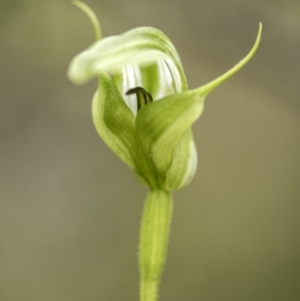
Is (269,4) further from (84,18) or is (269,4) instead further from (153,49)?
(153,49)

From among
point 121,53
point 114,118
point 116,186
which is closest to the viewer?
point 121,53

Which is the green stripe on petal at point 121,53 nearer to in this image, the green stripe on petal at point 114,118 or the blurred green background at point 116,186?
the green stripe on petal at point 114,118

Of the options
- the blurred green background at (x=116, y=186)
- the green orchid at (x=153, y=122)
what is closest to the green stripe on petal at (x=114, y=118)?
the green orchid at (x=153, y=122)

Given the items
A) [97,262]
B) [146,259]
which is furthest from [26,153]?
[146,259]

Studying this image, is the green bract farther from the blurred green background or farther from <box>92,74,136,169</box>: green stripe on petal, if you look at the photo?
the blurred green background

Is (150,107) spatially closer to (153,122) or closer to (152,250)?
(153,122)

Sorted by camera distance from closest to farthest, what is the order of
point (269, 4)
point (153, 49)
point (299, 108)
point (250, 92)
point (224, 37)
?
point (153, 49) < point (269, 4) < point (224, 37) < point (299, 108) < point (250, 92)

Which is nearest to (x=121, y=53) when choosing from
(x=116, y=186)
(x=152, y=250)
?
(x=152, y=250)

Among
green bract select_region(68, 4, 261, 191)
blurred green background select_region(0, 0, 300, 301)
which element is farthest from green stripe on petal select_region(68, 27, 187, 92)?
blurred green background select_region(0, 0, 300, 301)
